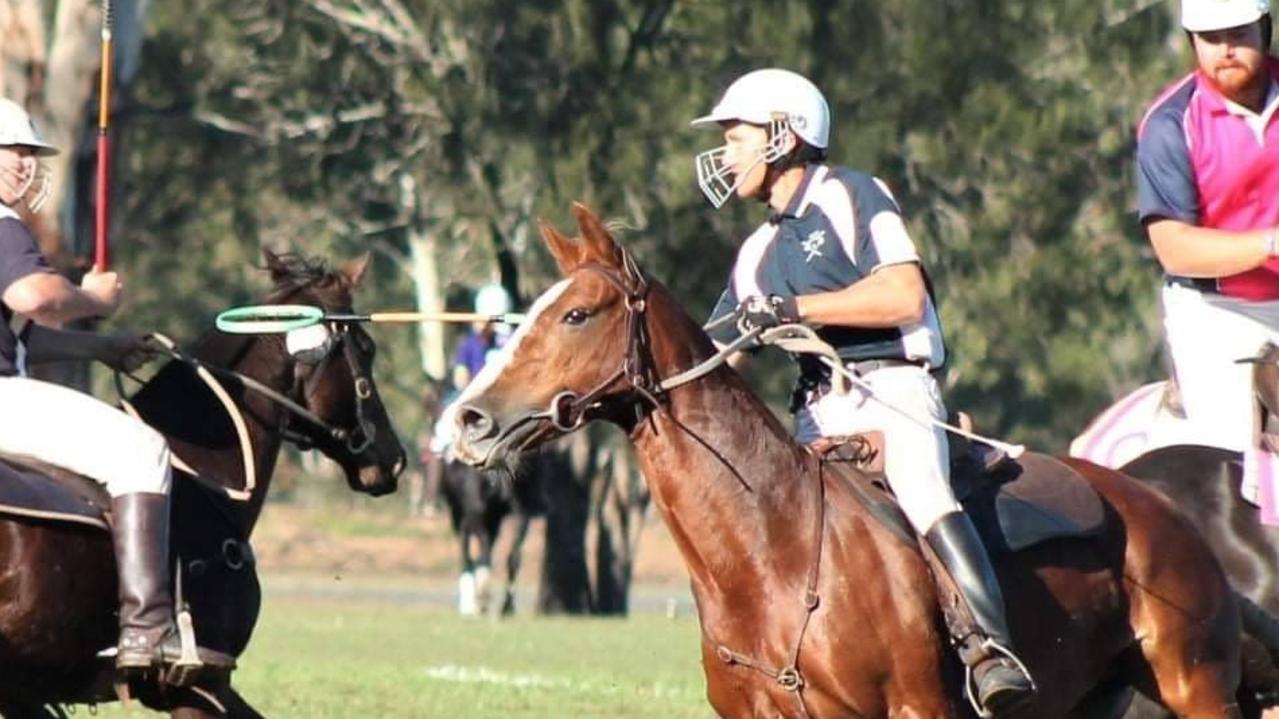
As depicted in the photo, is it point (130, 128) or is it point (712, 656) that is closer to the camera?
point (712, 656)

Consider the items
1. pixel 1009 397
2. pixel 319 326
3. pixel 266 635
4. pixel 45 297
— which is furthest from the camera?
pixel 1009 397

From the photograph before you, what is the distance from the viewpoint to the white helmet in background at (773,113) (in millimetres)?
9062

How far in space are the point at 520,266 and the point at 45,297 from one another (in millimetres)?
20818

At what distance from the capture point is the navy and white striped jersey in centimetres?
904

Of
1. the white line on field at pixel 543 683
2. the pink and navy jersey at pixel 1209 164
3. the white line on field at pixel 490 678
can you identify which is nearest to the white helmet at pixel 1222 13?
the pink and navy jersey at pixel 1209 164

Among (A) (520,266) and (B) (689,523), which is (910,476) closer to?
(B) (689,523)

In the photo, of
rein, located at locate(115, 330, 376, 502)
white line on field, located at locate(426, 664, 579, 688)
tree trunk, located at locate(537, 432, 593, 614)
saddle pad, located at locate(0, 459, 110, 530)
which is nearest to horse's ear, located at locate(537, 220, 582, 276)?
saddle pad, located at locate(0, 459, 110, 530)

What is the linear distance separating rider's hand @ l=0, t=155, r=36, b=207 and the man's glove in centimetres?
282

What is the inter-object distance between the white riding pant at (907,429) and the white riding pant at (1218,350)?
1314 mm

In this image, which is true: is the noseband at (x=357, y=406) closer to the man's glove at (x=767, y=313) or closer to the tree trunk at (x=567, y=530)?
the man's glove at (x=767, y=313)

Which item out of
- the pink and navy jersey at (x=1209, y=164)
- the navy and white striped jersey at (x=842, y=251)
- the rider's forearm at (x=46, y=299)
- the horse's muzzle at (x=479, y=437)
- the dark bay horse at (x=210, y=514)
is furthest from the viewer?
the dark bay horse at (x=210, y=514)

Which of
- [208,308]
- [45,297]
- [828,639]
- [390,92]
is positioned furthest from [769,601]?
[208,308]

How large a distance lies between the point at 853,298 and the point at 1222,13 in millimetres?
1608

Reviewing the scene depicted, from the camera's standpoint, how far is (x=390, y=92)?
32.5 meters
